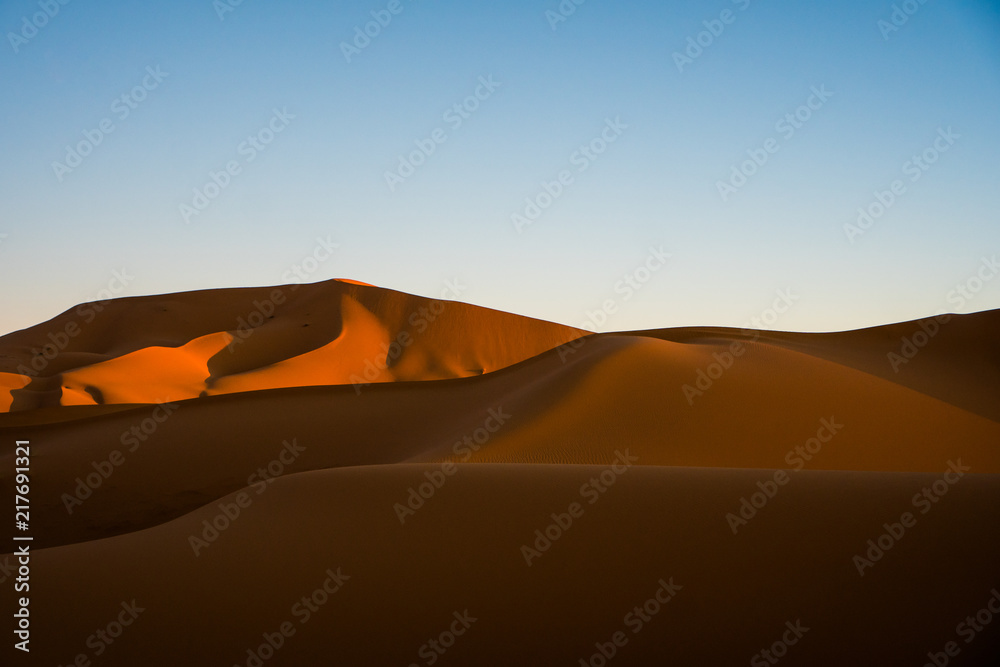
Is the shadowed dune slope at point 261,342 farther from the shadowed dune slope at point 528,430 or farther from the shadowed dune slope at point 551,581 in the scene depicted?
the shadowed dune slope at point 551,581

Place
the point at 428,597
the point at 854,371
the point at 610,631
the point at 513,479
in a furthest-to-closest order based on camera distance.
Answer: the point at 854,371 → the point at 513,479 → the point at 428,597 → the point at 610,631

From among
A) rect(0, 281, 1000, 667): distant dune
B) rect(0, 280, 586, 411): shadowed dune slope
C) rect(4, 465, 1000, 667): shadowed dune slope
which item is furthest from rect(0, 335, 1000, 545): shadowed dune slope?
rect(0, 280, 586, 411): shadowed dune slope

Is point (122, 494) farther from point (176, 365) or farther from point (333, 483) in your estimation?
point (176, 365)

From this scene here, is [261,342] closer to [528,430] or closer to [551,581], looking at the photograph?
[528,430]

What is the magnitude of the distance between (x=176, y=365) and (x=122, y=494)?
18591 millimetres

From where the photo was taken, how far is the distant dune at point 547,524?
196 inches

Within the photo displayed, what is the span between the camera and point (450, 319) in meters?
36.9

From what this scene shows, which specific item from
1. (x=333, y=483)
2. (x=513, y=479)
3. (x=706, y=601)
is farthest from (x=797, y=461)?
(x=333, y=483)

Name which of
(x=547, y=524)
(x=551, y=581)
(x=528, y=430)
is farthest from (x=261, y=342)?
(x=551, y=581)

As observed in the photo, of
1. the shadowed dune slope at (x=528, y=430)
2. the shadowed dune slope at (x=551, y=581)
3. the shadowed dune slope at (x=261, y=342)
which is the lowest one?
the shadowed dune slope at (x=551, y=581)

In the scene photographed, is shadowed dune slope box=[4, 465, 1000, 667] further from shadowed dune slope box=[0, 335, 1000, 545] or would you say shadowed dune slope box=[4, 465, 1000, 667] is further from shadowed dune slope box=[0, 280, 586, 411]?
shadowed dune slope box=[0, 280, 586, 411]

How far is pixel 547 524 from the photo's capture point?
636 centimetres

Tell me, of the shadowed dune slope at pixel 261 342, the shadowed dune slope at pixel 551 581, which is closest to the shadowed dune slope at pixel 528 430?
the shadowed dune slope at pixel 551 581

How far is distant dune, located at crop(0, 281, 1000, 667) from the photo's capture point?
196 inches
